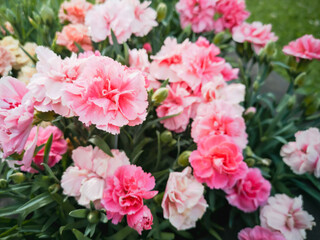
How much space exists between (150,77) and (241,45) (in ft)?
1.63

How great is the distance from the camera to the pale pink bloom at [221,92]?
80 centimetres

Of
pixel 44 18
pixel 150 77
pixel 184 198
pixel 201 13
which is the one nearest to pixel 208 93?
pixel 150 77

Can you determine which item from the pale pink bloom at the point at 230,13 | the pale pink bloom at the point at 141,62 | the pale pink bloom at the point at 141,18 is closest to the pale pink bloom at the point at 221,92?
the pale pink bloom at the point at 141,62

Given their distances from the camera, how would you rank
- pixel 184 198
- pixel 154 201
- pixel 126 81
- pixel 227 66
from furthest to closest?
pixel 227 66 < pixel 154 201 < pixel 184 198 < pixel 126 81

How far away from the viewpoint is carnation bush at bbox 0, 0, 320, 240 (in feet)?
1.84

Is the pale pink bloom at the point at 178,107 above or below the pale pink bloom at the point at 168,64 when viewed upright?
below

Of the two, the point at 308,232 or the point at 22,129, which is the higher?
the point at 22,129

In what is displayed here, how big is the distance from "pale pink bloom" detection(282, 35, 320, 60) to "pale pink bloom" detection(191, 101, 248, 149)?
1.13 feet

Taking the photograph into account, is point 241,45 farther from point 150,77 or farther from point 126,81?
point 126,81

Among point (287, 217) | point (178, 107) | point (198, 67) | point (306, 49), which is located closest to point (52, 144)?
point (178, 107)

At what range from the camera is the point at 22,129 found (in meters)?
0.57

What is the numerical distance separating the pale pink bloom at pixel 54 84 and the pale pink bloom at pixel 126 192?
20 centimetres

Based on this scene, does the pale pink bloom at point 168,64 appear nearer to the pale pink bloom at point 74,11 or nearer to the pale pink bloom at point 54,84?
the pale pink bloom at point 54,84

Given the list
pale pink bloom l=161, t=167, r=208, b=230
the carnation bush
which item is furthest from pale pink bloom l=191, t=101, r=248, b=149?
pale pink bloom l=161, t=167, r=208, b=230
